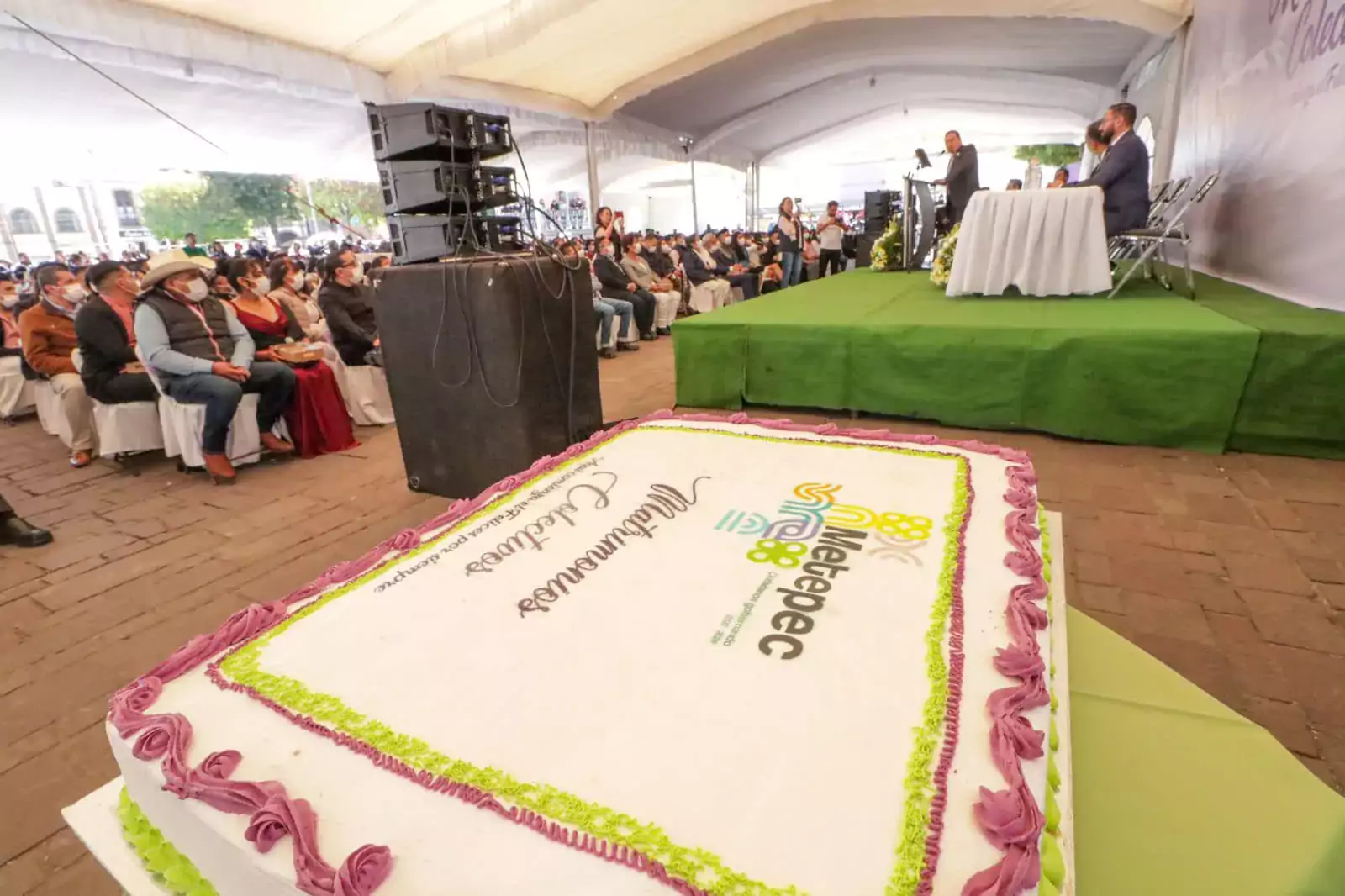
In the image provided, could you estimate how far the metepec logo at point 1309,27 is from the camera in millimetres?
3424

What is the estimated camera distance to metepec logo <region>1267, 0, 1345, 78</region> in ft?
11.2

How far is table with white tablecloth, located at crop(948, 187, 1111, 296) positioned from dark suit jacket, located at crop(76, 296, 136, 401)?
16.5 feet

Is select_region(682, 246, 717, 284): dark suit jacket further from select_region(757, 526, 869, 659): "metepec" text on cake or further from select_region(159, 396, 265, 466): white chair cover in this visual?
select_region(757, 526, 869, 659): "metepec" text on cake

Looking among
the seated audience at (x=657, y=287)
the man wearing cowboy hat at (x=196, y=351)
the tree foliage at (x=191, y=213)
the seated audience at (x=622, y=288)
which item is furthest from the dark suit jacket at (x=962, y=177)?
the tree foliage at (x=191, y=213)

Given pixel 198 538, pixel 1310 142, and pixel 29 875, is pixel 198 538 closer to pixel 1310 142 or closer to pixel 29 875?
pixel 29 875

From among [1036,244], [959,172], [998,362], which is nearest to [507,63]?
[959,172]

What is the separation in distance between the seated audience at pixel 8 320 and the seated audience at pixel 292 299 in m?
2.33

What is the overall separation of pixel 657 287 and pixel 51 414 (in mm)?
5497

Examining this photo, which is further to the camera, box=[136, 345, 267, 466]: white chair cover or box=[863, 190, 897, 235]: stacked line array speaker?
box=[863, 190, 897, 235]: stacked line array speaker

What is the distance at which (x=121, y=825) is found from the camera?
2.86ft

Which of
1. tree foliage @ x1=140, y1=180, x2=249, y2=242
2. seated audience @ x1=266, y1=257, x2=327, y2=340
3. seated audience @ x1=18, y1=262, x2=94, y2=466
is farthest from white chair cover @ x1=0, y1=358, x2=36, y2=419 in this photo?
tree foliage @ x1=140, y1=180, x2=249, y2=242

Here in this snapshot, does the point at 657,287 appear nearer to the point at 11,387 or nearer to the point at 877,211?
the point at 877,211

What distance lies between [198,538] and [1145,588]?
3.63 metres

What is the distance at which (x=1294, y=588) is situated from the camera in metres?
2.04
